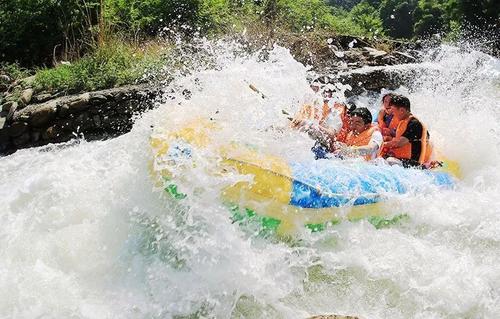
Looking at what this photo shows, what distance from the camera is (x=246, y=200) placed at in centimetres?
354

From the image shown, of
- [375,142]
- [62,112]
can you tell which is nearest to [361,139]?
[375,142]

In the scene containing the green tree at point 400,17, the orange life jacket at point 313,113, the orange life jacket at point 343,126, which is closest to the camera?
the orange life jacket at point 313,113

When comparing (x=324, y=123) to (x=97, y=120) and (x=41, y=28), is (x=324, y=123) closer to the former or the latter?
(x=97, y=120)

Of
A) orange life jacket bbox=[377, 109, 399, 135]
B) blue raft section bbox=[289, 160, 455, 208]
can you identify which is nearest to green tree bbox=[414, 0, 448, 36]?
orange life jacket bbox=[377, 109, 399, 135]

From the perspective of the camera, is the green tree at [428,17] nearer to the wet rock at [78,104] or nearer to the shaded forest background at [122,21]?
the shaded forest background at [122,21]

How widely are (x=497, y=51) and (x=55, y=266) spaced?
12.5 meters

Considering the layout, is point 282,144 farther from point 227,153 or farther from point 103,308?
point 103,308

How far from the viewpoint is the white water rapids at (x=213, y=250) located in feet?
10.5

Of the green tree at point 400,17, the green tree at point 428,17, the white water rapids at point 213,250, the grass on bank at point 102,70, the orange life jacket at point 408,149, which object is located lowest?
the green tree at point 400,17

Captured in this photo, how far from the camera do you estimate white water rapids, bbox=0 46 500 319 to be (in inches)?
126

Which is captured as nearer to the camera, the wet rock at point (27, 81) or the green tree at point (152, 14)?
the wet rock at point (27, 81)

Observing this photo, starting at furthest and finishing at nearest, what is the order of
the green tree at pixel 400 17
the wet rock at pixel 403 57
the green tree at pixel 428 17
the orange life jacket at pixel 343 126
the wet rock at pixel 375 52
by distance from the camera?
the green tree at pixel 400 17 → the green tree at pixel 428 17 → the wet rock at pixel 403 57 → the wet rock at pixel 375 52 → the orange life jacket at pixel 343 126

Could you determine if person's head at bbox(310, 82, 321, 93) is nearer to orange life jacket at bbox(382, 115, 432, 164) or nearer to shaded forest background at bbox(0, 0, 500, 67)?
orange life jacket at bbox(382, 115, 432, 164)

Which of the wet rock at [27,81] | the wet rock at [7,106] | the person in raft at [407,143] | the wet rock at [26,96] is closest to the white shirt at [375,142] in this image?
the person in raft at [407,143]
